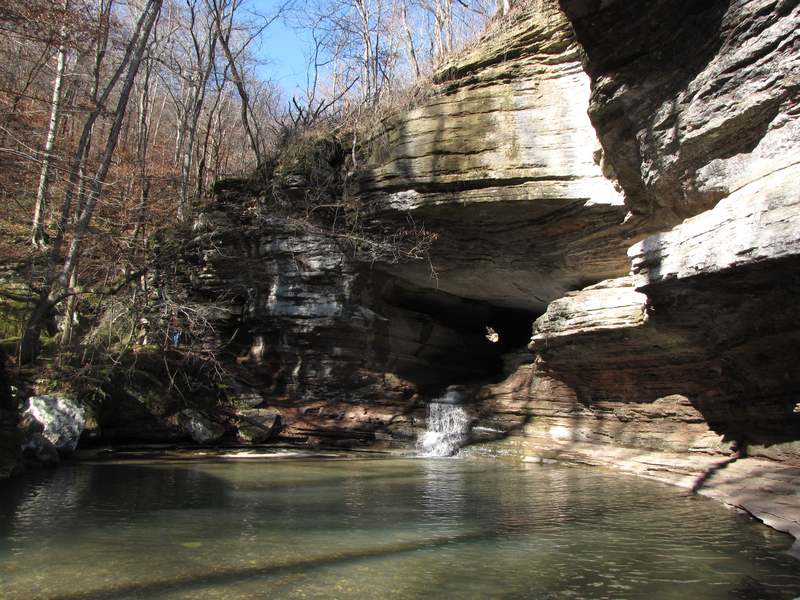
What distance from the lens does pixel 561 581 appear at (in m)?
3.15

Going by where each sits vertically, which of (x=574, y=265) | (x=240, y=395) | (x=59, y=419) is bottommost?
(x=59, y=419)

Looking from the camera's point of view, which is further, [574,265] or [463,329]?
[463,329]

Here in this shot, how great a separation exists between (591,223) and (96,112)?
8.77 m

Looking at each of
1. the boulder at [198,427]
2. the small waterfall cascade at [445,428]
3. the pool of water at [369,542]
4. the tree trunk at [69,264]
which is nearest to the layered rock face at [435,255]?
the small waterfall cascade at [445,428]

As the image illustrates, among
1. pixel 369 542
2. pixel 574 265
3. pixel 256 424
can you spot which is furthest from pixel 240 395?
pixel 369 542

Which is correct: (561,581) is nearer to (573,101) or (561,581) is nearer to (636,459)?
(636,459)

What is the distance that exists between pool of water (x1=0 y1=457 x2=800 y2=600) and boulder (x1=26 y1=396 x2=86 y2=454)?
1.87m

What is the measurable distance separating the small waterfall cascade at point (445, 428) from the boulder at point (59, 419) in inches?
250

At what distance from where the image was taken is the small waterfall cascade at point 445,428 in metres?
11.4

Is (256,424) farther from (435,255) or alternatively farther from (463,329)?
(463,329)

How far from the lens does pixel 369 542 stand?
3883 millimetres

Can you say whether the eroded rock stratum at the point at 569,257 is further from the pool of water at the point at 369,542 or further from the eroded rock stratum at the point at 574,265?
the pool of water at the point at 369,542

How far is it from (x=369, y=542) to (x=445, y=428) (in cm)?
840

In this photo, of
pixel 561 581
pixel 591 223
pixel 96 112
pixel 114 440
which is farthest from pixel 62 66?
pixel 561 581
